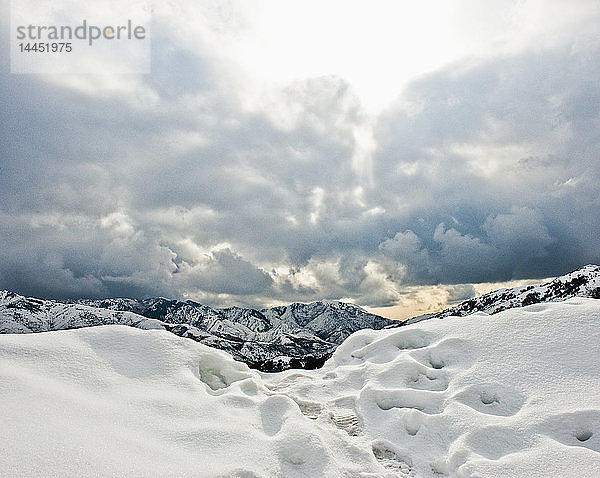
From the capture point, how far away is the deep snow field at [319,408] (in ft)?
26.6

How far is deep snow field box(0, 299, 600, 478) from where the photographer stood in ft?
26.6

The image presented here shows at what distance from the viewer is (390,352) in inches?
614

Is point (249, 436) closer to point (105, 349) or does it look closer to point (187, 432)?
point (187, 432)

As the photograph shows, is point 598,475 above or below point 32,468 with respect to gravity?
below

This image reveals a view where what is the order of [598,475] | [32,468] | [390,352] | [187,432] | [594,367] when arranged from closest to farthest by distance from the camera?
[32,468], [598,475], [187,432], [594,367], [390,352]

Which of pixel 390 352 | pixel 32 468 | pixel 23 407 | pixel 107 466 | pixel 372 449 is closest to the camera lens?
pixel 32 468

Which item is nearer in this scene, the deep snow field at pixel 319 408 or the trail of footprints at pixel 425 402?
the deep snow field at pixel 319 408

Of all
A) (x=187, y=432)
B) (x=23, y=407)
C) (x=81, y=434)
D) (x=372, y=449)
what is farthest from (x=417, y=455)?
(x=23, y=407)

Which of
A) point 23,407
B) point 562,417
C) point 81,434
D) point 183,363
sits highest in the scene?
point 183,363

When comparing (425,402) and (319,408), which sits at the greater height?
(319,408)

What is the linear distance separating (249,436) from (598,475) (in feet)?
23.2

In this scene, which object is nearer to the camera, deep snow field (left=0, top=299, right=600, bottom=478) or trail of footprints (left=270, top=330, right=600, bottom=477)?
deep snow field (left=0, top=299, right=600, bottom=478)

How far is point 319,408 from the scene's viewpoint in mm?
12570

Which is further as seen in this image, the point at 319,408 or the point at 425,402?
the point at 319,408
